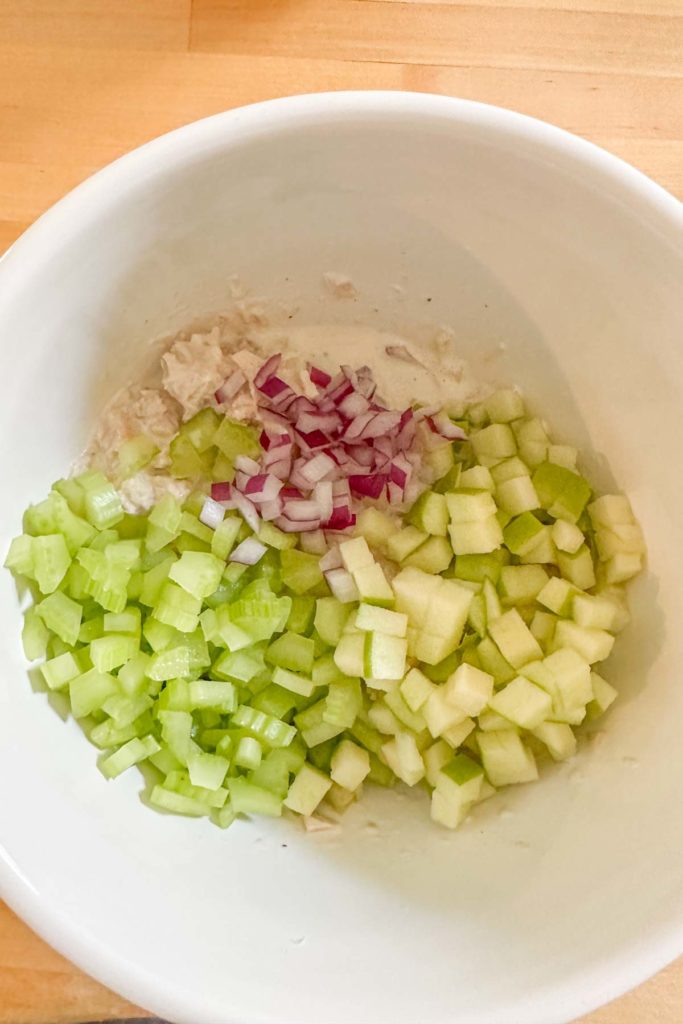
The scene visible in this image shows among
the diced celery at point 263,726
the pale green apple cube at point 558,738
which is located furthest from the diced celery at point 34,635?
the pale green apple cube at point 558,738

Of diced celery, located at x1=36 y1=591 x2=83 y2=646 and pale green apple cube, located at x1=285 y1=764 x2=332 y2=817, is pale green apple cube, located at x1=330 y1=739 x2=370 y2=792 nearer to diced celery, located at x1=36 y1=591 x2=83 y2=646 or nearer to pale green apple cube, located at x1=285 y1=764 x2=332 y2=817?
pale green apple cube, located at x1=285 y1=764 x2=332 y2=817

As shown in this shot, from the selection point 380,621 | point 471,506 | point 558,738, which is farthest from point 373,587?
point 558,738

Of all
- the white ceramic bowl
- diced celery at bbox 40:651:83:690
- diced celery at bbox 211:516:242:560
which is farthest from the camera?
diced celery at bbox 211:516:242:560

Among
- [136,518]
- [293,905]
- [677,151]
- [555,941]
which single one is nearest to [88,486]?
[136,518]

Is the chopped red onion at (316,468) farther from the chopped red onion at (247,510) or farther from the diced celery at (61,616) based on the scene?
the diced celery at (61,616)

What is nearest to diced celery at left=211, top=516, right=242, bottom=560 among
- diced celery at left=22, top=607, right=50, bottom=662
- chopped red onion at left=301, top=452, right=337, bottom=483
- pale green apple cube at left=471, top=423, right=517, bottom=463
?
chopped red onion at left=301, top=452, right=337, bottom=483

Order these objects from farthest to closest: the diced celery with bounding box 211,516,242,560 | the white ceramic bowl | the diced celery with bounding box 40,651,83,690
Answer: the diced celery with bounding box 211,516,242,560 → the diced celery with bounding box 40,651,83,690 → the white ceramic bowl
